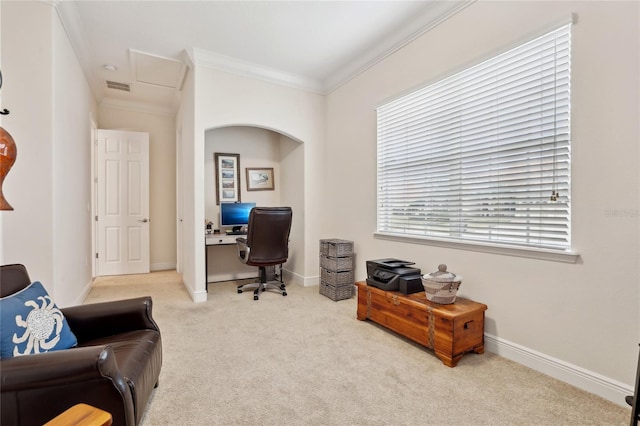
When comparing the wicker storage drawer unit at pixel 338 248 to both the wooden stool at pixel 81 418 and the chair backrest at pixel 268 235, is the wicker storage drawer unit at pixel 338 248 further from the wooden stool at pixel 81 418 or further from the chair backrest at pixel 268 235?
the wooden stool at pixel 81 418

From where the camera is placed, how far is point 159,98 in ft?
16.8

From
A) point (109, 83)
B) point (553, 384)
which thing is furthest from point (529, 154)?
point (109, 83)

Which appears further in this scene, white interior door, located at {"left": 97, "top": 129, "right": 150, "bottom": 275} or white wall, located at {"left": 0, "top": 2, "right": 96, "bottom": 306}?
white interior door, located at {"left": 97, "top": 129, "right": 150, "bottom": 275}

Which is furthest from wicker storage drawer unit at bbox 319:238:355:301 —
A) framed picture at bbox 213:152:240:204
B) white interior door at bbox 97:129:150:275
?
white interior door at bbox 97:129:150:275

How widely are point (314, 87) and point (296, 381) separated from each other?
374cm

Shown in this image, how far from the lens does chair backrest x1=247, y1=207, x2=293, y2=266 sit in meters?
3.70

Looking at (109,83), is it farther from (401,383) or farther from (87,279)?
(401,383)

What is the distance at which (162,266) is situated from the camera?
219 inches

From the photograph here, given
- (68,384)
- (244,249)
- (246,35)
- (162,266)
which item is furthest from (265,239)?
(162,266)

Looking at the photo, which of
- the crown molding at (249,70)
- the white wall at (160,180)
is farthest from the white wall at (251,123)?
the white wall at (160,180)

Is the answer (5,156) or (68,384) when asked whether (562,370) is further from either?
(5,156)

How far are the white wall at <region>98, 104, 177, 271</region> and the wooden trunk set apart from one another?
4.33 m

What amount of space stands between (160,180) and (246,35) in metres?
3.33

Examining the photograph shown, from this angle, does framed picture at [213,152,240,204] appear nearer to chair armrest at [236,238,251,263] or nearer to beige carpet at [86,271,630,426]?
chair armrest at [236,238,251,263]
